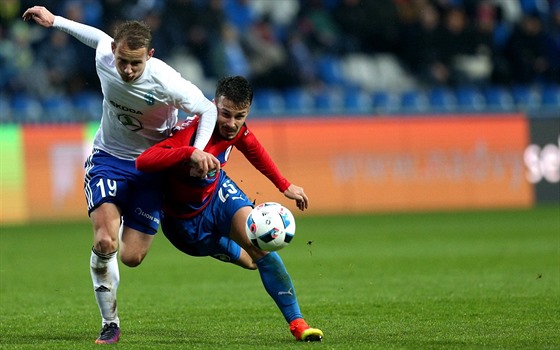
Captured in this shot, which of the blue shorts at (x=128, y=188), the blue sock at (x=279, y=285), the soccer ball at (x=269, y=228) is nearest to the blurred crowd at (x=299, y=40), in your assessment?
the blue shorts at (x=128, y=188)

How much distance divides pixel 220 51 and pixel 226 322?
11.7 meters

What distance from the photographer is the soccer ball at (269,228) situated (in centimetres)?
673

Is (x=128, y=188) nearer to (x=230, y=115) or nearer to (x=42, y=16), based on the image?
(x=230, y=115)

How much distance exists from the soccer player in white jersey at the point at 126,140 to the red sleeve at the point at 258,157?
1.37ft

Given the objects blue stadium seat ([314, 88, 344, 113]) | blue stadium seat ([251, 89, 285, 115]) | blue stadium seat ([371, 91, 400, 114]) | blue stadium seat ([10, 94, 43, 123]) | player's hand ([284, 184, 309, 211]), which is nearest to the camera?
player's hand ([284, 184, 309, 211])

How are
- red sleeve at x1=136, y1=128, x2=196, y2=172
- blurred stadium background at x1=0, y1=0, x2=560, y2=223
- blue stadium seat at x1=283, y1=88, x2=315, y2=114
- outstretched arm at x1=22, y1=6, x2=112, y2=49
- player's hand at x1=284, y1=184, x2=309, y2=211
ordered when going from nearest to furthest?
red sleeve at x1=136, y1=128, x2=196, y2=172 < player's hand at x1=284, y1=184, x2=309, y2=211 < outstretched arm at x1=22, y1=6, x2=112, y2=49 < blurred stadium background at x1=0, y1=0, x2=560, y2=223 < blue stadium seat at x1=283, y1=88, x2=315, y2=114

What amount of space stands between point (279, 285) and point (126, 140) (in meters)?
1.52

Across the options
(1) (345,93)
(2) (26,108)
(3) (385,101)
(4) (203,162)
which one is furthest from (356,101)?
(4) (203,162)

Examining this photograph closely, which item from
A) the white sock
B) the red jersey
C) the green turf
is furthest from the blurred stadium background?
the white sock

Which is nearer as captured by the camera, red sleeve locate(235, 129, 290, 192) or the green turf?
the green turf

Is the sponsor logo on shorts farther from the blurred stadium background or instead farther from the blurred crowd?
the blurred crowd

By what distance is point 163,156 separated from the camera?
6.77 meters

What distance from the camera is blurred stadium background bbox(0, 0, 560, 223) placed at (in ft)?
58.2

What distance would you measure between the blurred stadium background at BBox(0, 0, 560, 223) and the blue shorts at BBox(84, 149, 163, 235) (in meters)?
10.1
